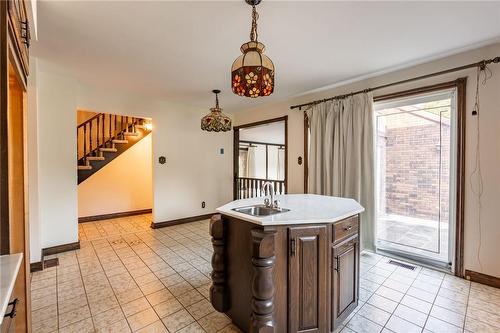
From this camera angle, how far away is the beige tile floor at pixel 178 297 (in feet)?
6.32

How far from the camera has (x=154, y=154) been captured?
4680 mm

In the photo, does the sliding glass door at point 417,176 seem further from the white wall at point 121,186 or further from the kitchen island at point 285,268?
the white wall at point 121,186

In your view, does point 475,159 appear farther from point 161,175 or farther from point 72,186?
point 72,186

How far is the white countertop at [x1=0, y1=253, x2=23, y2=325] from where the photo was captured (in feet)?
2.24

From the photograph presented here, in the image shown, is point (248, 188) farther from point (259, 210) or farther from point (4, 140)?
point (4, 140)

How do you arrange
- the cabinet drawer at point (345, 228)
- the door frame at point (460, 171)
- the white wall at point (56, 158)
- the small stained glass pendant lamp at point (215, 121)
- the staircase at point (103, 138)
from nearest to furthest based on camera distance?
1. the cabinet drawer at point (345, 228)
2. the door frame at point (460, 171)
3. the white wall at point (56, 158)
4. the small stained glass pendant lamp at point (215, 121)
5. the staircase at point (103, 138)

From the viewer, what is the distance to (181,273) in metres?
2.82

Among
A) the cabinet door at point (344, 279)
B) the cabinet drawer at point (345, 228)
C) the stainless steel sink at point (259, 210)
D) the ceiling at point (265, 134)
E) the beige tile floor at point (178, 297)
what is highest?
the ceiling at point (265, 134)

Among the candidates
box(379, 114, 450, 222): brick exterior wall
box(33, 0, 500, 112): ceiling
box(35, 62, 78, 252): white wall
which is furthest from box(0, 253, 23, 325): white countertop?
box(379, 114, 450, 222): brick exterior wall

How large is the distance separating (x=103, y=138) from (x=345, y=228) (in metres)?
5.49

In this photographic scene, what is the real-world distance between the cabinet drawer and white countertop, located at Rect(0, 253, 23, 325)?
5.71 ft

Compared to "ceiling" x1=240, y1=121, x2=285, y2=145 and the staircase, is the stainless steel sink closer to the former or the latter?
the staircase

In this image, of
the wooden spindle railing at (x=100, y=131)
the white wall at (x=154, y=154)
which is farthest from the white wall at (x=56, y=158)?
the wooden spindle railing at (x=100, y=131)

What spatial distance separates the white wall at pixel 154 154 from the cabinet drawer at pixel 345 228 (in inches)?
143
